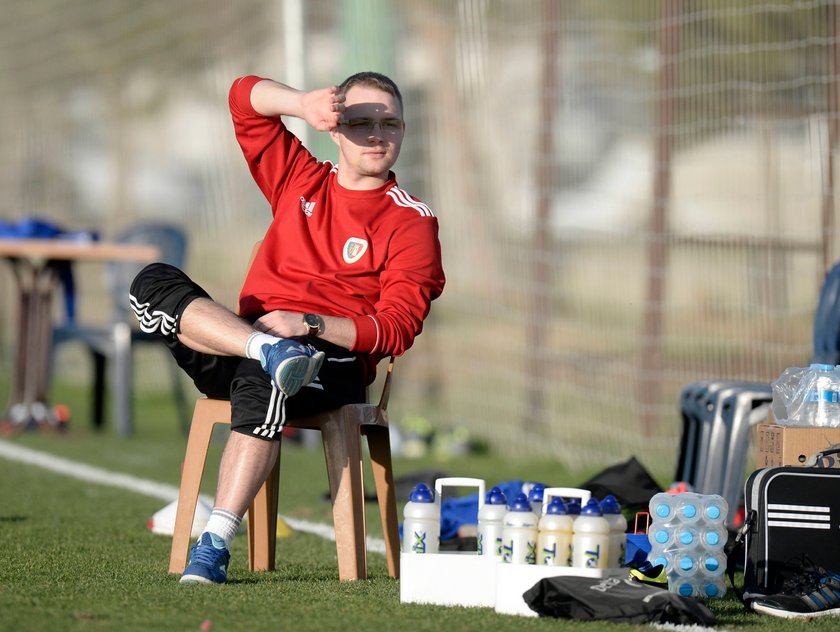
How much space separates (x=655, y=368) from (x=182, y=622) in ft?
17.2

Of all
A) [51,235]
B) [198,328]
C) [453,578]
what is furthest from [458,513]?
[51,235]

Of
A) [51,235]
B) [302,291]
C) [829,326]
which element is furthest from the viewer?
[51,235]

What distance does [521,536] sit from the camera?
3.51m

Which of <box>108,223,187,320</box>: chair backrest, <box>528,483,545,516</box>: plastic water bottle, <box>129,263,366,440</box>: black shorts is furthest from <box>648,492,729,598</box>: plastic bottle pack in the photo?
<box>108,223,187,320</box>: chair backrest

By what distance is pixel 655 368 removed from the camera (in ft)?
26.5

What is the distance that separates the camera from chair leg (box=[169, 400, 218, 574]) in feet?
13.4

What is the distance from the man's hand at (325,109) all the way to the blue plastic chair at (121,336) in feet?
18.4

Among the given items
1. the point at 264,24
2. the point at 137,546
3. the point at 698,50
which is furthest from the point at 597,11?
the point at 137,546

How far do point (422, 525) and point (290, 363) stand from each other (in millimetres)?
548

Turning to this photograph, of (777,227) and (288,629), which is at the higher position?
(777,227)

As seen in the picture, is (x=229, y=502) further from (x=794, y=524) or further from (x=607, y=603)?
(x=794, y=524)

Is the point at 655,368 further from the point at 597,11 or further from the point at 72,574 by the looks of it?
the point at 72,574

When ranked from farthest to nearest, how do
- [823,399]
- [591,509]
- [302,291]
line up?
[823,399] → [302,291] → [591,509]

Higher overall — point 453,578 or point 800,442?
point 800,442
